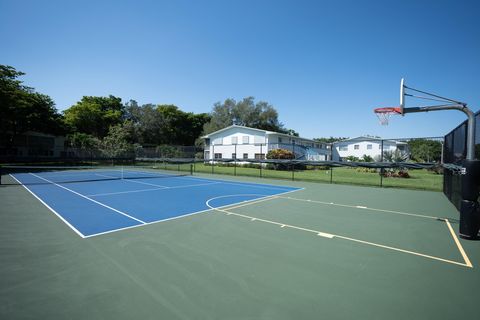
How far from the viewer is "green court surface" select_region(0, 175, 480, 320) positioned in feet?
9.75

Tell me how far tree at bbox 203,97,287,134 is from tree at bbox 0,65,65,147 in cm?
2549

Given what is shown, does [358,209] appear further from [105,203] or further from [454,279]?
[105,203]

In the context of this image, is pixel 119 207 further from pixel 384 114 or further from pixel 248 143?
pixel 248 143

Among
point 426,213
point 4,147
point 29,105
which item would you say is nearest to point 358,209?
point 426,213

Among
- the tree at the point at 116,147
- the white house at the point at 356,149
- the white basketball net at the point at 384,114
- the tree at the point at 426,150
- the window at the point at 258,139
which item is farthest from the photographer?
the white house at the point at 356,149

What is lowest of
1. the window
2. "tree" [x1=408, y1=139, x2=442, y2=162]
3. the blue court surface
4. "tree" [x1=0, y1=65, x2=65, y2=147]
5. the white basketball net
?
the blue court surface

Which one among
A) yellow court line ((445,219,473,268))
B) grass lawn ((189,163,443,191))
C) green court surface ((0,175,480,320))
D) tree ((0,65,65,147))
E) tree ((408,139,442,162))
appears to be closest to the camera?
green court surface ((0,175,480,320))

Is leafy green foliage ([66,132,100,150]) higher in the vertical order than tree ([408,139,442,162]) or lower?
higher

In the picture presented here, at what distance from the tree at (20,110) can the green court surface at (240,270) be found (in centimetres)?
2875

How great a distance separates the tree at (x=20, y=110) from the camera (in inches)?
1084

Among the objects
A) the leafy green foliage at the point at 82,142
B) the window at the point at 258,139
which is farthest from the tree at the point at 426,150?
the leafy green foliage at the point at 82,142

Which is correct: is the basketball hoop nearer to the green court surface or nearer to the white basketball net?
the white basketball net

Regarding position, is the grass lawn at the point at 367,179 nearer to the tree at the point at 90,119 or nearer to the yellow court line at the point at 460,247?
the yellow court line at the point at 460,247

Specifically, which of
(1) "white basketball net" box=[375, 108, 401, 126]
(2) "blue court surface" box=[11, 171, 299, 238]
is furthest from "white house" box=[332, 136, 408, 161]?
(2) "blue court surface" box=[11, 171, 299, 238]
